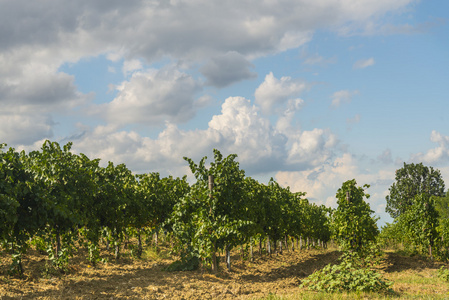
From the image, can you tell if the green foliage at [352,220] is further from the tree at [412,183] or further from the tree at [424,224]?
the tree at [412,183]

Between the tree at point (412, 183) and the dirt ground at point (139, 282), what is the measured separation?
4910 cm

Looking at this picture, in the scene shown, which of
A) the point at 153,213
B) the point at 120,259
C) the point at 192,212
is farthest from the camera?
the point at 153,213

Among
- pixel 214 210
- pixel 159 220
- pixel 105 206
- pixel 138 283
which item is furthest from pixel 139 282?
pixel 159 220

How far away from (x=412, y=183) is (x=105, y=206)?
5955cm

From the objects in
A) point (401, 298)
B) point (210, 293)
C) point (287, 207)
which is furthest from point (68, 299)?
point (287, 207)

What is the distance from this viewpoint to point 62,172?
14234mm

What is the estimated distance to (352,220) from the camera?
881 inches

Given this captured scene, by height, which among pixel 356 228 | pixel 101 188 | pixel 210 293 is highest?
pixel 101 188

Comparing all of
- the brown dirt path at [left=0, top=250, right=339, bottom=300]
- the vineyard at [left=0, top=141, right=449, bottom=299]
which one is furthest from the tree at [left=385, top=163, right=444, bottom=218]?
the brown dirt path at [left=0, top=250, right=339, bottom=300]

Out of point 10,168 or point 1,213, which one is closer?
point 1,213

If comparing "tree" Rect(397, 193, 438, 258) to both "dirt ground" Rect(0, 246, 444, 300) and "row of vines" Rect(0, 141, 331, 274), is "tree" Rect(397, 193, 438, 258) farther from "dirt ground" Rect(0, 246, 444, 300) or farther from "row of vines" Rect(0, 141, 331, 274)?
"row of vines" Rect(0, 141, 331, 274)

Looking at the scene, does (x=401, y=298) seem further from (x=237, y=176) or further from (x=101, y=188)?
(x=101, y=188)

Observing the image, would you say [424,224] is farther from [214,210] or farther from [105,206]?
[105,206]

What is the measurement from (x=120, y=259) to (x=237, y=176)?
829cm
